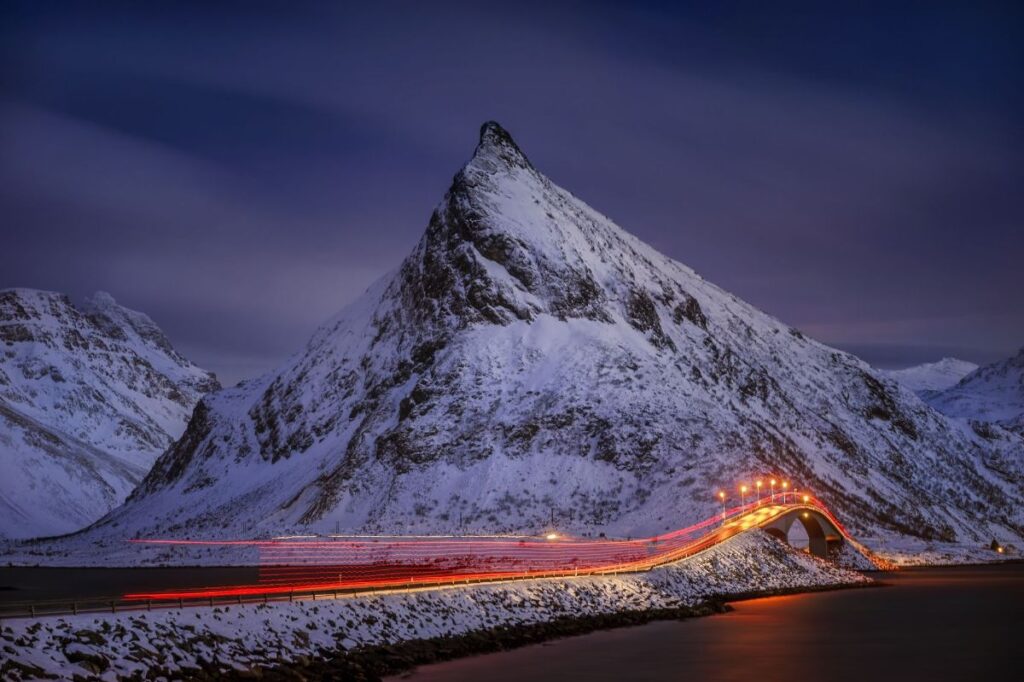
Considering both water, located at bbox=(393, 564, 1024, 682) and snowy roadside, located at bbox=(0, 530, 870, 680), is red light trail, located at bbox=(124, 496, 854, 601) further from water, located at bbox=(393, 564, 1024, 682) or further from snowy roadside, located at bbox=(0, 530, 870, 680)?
water, located at bbox=(393, 564, 1024, 682)

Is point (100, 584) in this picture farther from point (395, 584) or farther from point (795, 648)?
point (795, 648)

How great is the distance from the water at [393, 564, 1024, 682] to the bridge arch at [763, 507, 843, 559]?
2836cm

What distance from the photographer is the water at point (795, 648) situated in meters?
57.8

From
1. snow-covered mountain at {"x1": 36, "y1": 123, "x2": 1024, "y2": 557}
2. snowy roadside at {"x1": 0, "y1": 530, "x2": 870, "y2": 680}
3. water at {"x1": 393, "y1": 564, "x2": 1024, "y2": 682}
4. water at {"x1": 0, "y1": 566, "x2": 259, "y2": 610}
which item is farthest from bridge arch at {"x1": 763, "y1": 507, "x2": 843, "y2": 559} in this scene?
water at {"x1": 0, "y1": 566, "x2": 259, "y2": 610}

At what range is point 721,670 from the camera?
5984cm

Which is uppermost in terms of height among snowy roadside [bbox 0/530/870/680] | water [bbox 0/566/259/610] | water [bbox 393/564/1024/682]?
water [bbox 0/566/259/610]

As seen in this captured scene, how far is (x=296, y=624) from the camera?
5200cm

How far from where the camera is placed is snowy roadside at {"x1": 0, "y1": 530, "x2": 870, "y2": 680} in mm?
40062

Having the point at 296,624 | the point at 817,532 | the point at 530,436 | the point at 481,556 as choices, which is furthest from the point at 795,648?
the point at 530,436

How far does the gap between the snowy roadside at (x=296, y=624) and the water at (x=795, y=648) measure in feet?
11.9

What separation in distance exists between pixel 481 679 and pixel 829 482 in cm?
14507

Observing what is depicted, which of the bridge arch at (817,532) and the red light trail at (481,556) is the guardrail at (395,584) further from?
the bridge arch at (817,532)

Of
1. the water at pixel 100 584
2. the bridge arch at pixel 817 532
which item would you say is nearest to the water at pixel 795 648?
the bridge arch at pixel 817 532

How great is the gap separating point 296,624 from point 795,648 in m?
30.9
